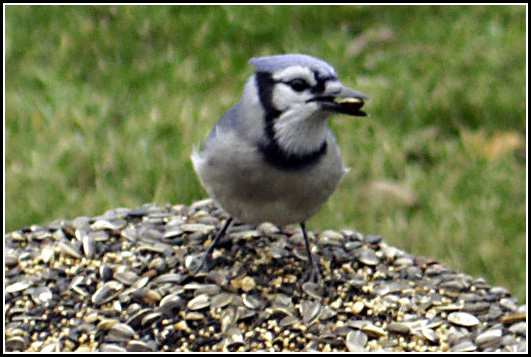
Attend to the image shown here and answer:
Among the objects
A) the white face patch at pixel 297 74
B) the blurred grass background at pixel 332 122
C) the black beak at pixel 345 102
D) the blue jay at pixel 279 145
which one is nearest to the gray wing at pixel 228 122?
the blue jay at pixel 279 145

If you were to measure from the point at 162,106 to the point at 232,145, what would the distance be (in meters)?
2.03

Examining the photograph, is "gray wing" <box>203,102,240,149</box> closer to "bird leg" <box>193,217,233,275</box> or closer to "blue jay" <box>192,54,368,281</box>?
"blue jay" <box>192,54,368,281</box>

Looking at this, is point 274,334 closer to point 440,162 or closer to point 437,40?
point 440,162

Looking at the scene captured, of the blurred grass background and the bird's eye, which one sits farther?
the blurred grass background

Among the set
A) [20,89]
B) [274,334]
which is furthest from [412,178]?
[20,89]

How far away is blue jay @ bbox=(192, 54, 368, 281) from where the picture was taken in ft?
8.78

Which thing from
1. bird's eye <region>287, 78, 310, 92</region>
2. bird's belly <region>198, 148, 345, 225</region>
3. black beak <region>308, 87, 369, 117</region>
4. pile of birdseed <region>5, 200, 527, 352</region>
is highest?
bird's eye <region>287, 78, 310, 92</region>

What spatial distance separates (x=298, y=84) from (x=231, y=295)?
2.84 feet

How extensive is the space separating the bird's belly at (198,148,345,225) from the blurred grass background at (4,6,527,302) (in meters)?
1.08

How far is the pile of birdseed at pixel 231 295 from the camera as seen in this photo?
294 centimetres

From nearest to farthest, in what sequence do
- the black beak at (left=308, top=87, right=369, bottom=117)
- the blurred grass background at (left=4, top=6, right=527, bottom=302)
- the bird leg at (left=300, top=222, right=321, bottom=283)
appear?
the black beak at (left=308, top=87, right=369, bottom=117)
the bird leg at (left=300, top=222, right=321, bottom=283)
the blurred grass background at (left=4, top=6, right=527, bottom=302)

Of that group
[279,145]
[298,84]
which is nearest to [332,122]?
[279,145]

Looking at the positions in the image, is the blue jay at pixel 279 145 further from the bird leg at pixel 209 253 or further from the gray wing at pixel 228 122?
the bird leg at pixel 209 253

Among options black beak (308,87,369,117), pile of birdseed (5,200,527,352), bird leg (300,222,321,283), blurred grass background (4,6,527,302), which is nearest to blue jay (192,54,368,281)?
black beak (308,87,369,117)
